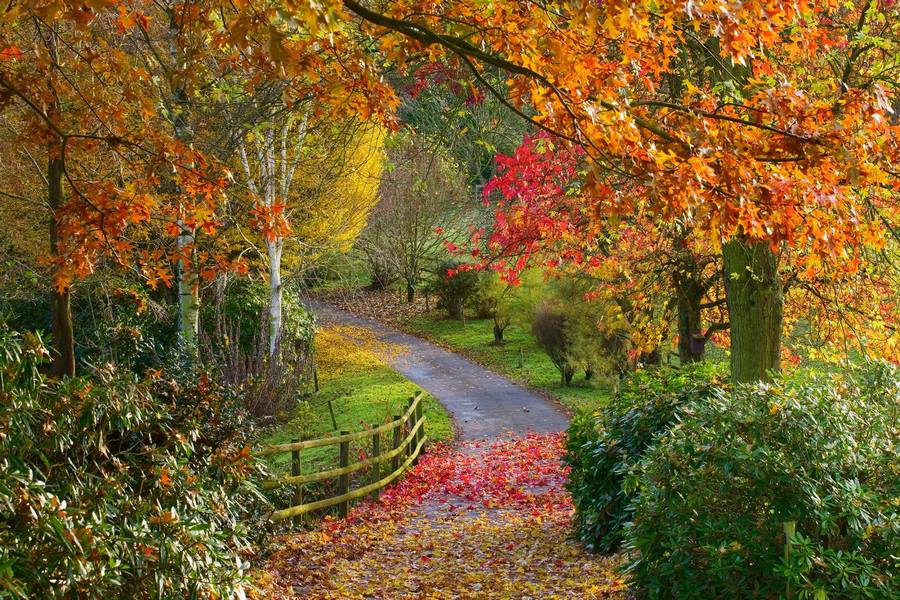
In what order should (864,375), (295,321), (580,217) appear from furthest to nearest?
(295,321), (580,217), (864,375)

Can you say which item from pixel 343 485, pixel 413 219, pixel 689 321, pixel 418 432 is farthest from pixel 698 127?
pixel 413 219

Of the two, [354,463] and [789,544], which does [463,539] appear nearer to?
[354,463]

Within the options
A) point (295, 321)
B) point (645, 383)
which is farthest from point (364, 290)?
point (645, 383)

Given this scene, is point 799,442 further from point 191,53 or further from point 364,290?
point 364,290

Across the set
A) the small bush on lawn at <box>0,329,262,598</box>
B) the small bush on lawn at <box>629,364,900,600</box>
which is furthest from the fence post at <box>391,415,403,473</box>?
the small bush on lawn at <box>629,364,900,600</box>

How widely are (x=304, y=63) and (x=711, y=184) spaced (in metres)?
2.97

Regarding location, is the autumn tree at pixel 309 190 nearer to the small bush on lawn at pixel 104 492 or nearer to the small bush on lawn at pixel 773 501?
the small bush on lawn at pixel 104 492

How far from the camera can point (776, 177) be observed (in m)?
4.96

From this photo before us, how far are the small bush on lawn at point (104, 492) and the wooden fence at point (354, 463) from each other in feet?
6.26

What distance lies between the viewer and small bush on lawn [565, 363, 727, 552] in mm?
7105

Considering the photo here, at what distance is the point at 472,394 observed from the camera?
2083cm

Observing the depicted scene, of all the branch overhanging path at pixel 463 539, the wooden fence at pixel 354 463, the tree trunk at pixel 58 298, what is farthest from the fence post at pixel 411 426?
the tree trunk at pixel 58 298

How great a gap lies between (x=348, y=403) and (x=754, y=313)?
1255 centimetres

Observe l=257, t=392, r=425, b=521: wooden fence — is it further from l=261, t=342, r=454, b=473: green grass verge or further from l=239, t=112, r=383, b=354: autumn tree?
l=239, t=112, r=383, b=354: autumn tree
